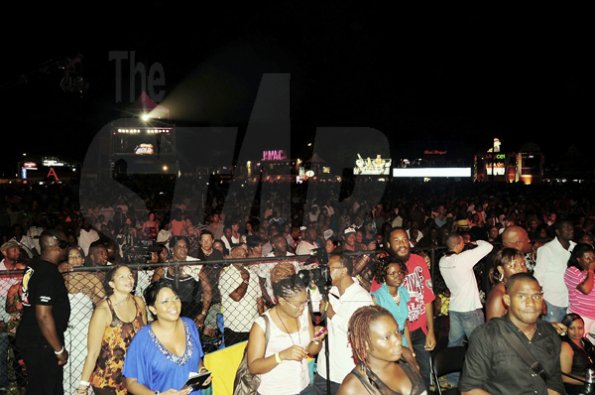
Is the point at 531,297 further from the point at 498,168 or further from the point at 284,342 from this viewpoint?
the point at 498,168

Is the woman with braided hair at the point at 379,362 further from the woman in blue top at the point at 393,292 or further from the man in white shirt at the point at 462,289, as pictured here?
the man in white shirt at the point at 462,289

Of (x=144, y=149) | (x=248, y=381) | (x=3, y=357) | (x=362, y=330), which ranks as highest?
(x=144, y=149)

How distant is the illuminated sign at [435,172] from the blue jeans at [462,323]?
52570 millimetres

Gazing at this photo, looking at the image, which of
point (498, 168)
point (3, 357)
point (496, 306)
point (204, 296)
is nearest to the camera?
point (496, 306)

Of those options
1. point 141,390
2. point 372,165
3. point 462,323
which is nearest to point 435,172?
point 372,165

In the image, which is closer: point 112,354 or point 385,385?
point 385,385

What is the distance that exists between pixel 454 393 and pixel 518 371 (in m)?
1.29

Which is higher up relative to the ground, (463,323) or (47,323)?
(47,323)

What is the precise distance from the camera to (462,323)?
568 centimetres

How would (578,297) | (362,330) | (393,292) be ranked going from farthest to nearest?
1. (578,297)
2. (393,292)
3. (362,330)

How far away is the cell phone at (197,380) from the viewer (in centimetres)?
355

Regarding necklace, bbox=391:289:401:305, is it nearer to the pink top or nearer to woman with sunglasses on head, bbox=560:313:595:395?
woman with sunglasses on head, bbox=560:313:595:395

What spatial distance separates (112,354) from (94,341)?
180 mm

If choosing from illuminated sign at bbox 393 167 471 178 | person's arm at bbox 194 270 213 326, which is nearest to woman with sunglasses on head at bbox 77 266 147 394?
person's arm at bbox 194 270 213 326
